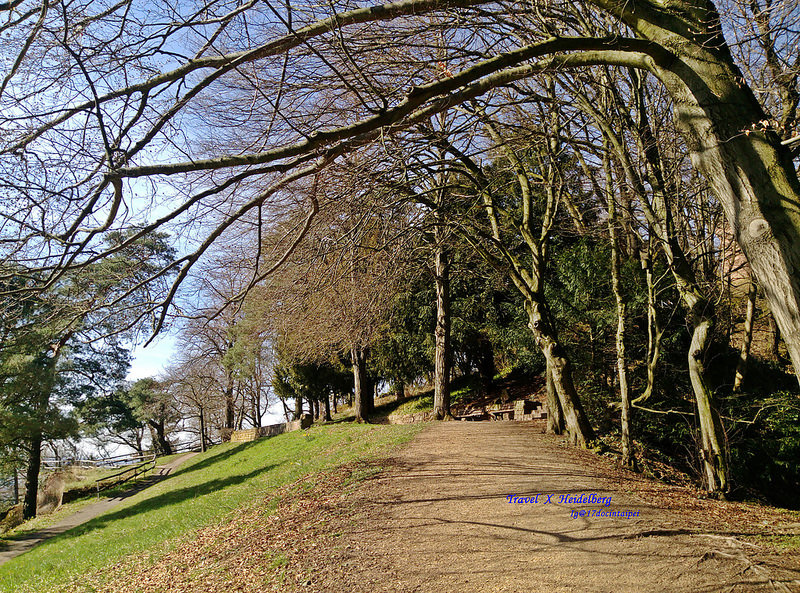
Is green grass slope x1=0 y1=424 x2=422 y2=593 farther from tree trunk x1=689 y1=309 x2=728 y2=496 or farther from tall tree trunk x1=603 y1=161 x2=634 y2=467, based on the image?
tree trunk x1=689 y1=309 x2=728 y2=496

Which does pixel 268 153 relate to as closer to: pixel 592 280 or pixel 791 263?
pixel 791 263

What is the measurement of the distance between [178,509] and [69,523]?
21.7ft

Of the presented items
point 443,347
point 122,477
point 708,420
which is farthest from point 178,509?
point 122,477

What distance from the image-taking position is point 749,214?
11.2 feet

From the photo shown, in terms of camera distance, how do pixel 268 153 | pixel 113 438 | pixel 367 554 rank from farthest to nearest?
pixel 113 438, pixel 367 554, pixel 268 153

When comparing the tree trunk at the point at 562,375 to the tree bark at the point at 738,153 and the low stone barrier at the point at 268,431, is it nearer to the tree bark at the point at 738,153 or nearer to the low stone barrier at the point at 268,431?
the tree bark at the point at 738,153

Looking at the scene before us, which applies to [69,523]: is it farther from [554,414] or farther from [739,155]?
[739,155]

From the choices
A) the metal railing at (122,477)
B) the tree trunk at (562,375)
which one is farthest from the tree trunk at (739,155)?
the metal railing at (122,477)

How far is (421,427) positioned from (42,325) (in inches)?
433

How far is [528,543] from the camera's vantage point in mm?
5434

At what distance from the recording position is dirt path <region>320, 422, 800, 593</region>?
178 inches

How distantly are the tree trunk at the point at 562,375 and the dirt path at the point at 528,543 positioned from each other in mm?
1915

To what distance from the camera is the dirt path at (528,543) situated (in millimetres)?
4523

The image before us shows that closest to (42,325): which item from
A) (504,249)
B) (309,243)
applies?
(309,243)
